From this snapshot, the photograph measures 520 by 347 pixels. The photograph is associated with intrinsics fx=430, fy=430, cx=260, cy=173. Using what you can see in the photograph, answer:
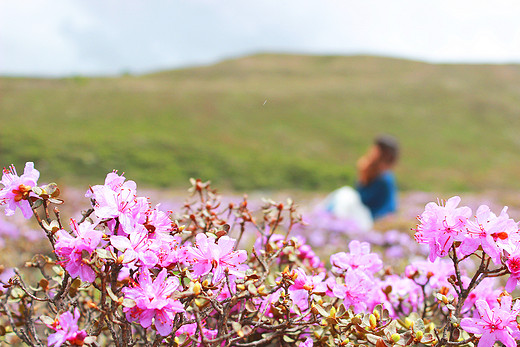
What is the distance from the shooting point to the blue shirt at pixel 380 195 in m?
9.98

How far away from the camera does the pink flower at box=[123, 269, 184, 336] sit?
3.66 feet

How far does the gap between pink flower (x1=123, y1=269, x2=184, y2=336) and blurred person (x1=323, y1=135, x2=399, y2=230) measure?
8.39 meters

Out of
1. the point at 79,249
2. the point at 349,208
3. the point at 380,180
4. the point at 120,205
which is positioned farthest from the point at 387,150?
the point at 79,249

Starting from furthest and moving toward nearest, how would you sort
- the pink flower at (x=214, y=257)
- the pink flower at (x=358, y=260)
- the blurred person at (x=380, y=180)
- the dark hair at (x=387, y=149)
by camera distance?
the blurred person at (x=380, y=180), the dark hair at (x=387, y=149), the pink flower at (x=358, y=260), the pink flower at (x=214, y=257)

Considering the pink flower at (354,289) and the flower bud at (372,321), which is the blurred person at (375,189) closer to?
the pink flower at (354,289)

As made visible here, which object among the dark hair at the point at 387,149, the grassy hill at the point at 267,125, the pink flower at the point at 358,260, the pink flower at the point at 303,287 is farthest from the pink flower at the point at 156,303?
the grassy hill at the point at 267,125

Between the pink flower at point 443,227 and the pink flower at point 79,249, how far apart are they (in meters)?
0.93

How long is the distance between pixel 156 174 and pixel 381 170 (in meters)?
16.2

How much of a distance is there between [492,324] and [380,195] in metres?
9.18

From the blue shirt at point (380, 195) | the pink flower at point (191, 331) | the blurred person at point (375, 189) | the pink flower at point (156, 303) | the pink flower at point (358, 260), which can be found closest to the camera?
the pink flower at point (156, 303)

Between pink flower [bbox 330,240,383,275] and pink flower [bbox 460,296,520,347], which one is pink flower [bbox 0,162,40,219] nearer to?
pink flower [bbox 330,240,383,275]

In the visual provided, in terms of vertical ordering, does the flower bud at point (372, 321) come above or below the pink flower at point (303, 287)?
below

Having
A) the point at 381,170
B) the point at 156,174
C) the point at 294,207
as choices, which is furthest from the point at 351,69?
the point at 294,207

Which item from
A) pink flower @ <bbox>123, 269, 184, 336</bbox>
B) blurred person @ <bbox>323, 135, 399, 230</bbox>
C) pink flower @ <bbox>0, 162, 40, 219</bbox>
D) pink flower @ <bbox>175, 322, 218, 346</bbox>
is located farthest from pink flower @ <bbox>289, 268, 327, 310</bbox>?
blurred person @ <bbox>323, 135, 399, 230</bbox>
